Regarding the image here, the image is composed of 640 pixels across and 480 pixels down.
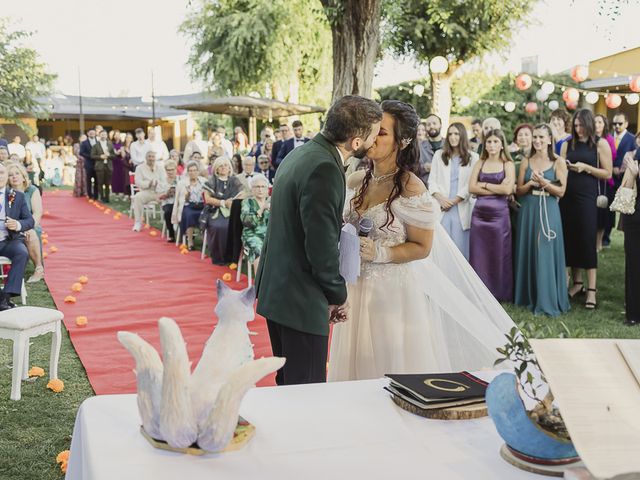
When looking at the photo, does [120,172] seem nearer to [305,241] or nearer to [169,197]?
[169,197]

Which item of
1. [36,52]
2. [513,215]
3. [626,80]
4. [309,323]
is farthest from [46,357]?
[626,80]

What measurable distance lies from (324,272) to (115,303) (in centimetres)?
503

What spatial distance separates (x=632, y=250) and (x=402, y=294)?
366 centimetres

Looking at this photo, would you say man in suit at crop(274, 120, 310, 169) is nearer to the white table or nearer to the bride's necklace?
the bride's necklace

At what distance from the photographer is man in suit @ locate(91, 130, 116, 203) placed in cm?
1827

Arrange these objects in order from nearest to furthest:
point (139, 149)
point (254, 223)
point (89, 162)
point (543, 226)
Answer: point (543, 226) → point (254, 223) → point (139, 149) → point (89, 162)

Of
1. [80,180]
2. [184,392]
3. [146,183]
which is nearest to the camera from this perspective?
[184,392]

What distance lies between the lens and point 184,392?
1.67m

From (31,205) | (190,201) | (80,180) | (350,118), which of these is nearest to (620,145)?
(190,201)

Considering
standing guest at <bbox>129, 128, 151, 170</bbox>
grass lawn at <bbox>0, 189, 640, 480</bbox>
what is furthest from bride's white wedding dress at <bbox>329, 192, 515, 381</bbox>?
standing guest at <bbox>129, 128, 151, 170</bbox>

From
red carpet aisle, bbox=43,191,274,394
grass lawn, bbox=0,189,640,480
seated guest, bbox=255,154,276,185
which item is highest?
seated guest, bbox=255,154,276,185

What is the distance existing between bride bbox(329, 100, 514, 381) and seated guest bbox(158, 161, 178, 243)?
8713 millimetres

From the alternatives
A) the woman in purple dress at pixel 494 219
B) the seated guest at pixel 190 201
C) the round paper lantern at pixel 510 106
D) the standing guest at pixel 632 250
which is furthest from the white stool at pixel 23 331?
the round paper lantern at pixel 510 106

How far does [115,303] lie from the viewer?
24.0 ft
